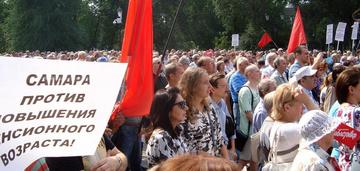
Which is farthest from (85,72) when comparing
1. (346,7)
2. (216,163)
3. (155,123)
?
(346,7)

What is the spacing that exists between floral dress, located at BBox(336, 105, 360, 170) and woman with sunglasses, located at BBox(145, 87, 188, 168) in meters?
1.31

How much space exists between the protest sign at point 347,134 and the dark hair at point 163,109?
1250 millimetres

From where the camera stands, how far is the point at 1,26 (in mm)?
65500

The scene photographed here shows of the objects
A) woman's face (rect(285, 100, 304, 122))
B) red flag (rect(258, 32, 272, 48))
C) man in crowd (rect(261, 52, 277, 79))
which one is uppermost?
woman's face (rect(285, 100, 304, 122))

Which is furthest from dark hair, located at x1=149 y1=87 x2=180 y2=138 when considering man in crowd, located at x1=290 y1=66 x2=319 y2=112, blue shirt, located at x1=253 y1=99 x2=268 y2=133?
man in crowd, located at x1=290 y1=66 x2=319 y2=112

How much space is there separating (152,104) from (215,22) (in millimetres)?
58750

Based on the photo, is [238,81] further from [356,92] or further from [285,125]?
[285,125]

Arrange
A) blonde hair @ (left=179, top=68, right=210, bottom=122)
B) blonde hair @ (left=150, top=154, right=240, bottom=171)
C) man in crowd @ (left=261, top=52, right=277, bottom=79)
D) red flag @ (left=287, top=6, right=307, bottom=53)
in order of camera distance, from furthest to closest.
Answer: red flag @ (left=287, top=6, right=307, bottom=53) → man in crowd @ (left=261, top=52, right=277, bottom=79) → blonde hair @ (left=179, top=68, right=210, bottom=122) → blonde hair @ (left=150, top=154, right=240, bottom=171)

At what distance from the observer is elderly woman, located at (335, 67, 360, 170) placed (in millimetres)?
Result: 4570

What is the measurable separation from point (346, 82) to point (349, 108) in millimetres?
293

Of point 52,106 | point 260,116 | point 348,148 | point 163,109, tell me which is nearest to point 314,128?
point 348,148

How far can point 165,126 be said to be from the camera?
430cm

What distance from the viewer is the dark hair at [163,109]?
432 centimetres

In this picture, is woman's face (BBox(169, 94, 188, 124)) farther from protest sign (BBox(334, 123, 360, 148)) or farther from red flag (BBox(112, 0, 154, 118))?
protest sign (BBox(334, 123, 360, 148))
